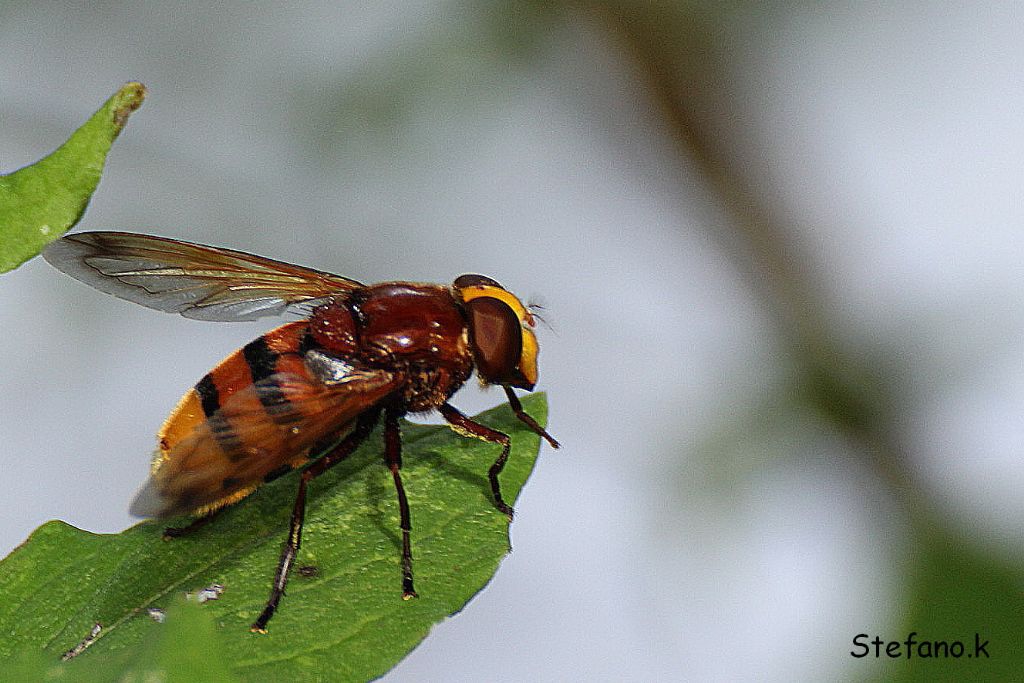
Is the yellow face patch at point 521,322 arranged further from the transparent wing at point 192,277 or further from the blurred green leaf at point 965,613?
the blurred green leaf at point 965,613

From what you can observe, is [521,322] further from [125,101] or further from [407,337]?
[125,101]

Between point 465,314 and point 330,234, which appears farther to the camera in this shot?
point 330,234

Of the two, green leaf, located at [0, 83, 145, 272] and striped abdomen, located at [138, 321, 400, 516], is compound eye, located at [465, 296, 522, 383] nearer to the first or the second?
striped abdomen, located at [138, 321, 400, 516]

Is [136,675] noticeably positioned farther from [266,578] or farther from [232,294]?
[232,294]

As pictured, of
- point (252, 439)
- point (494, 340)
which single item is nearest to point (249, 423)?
point (252, 439)

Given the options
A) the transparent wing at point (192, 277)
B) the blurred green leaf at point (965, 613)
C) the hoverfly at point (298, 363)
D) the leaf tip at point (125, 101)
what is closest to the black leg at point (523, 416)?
the hoverfly at point (298, 363)

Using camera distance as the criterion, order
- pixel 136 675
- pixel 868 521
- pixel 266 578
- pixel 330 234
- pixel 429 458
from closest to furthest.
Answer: pixel 136 675
pixel 266 578
pixel 429 458
pixel 868 521
pixel 330 234

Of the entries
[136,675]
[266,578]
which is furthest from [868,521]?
[136,675]
